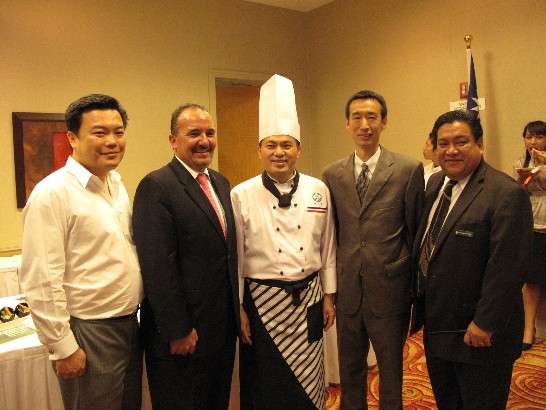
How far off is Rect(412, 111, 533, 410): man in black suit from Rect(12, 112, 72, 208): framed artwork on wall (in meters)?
3.33

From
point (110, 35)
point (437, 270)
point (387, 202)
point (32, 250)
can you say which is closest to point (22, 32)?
point (110, 35)

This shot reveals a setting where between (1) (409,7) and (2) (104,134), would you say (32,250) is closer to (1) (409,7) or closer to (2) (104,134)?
(2) (104,134)

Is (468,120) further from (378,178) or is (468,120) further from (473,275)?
(473,275)

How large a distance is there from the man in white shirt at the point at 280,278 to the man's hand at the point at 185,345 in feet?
0.93

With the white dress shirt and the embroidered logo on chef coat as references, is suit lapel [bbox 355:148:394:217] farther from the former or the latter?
the white dress shirt

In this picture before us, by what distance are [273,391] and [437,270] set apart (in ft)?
2.73

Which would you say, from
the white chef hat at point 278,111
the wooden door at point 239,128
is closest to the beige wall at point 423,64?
the wooden door at point 239,128

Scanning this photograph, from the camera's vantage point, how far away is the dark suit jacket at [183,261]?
1626 mm

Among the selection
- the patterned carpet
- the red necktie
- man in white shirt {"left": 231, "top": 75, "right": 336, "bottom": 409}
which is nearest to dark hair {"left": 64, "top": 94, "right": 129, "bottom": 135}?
the red necktie

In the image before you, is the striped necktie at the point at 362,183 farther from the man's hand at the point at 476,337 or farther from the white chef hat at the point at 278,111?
the man's hand at the point at 476,337

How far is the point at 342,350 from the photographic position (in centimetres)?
214

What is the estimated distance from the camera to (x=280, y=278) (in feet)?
6.30

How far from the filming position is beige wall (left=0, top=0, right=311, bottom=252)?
3916 mm

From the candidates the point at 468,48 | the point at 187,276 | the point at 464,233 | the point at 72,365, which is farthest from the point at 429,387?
the point at 468,48
